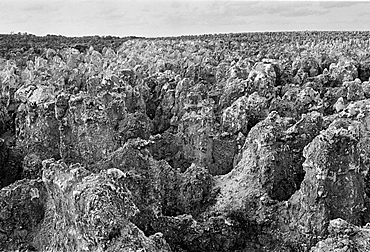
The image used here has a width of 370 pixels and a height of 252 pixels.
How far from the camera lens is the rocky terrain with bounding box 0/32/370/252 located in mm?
6438

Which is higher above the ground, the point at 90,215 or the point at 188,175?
the point at 90,215

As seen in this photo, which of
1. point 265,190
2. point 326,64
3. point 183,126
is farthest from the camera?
point 326,64

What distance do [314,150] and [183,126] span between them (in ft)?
17.1

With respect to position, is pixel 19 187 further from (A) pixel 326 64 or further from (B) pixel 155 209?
(A) pixel 326 64

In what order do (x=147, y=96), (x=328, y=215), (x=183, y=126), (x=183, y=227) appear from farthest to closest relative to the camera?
(x=147, y=96) < (x=183, y=126) < (x=183, y=227) < (x=328, y=215)

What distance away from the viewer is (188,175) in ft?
30.0

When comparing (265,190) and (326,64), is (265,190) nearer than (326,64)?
Yes

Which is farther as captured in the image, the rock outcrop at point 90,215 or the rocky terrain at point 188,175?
the rocky terrain at point 188,175

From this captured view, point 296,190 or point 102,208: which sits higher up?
point 102,208

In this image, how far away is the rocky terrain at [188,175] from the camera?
6.44 metres

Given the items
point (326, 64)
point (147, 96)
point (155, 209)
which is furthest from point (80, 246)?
point (326, 64)

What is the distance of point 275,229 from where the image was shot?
8.00 metres

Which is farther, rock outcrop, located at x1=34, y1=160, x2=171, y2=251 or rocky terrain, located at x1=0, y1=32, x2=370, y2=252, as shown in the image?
rocky terrain, located at x1=0, y1=32, x2=370, y2=252

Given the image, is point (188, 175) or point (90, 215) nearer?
point (90, 215)
